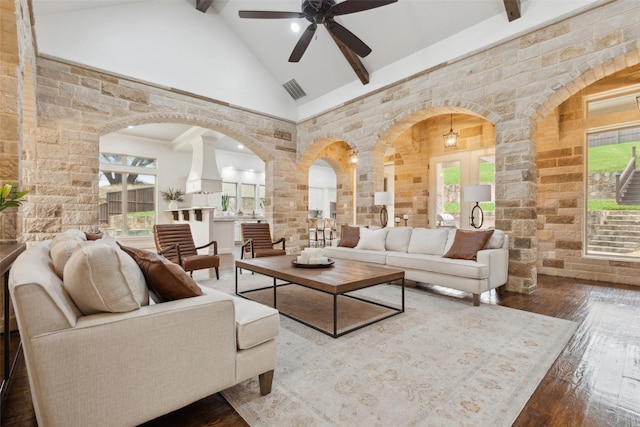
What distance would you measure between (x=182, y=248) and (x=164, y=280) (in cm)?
336

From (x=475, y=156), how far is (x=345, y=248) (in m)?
3.60

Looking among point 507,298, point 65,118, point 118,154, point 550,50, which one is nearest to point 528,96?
point 550,50

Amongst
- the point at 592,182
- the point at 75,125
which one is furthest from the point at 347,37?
the point at 592,182

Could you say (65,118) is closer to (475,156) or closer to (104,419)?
(104,419)

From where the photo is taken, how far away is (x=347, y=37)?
162 inches

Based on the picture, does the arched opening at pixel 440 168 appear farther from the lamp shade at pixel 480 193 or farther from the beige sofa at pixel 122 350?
the beige sofa at pixel 122 350

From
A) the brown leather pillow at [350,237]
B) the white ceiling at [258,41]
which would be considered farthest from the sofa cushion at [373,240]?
the white ceiling at [258,41]

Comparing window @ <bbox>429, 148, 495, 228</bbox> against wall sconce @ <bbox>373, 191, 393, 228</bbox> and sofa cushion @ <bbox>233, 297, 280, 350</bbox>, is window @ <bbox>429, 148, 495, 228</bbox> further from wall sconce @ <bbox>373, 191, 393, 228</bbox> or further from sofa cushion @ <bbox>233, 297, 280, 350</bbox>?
sofa cushion @ <bbox>233, 297, 280, 350</bbox>

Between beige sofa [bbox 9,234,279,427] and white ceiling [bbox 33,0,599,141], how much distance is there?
15.2ft

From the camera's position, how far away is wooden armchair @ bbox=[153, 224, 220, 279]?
405cm

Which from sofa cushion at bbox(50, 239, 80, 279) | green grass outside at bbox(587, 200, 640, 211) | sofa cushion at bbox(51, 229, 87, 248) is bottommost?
sofa cushion at bbox(50, 239, 80, 279)

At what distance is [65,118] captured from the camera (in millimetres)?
4449

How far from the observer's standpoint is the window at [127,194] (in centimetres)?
851

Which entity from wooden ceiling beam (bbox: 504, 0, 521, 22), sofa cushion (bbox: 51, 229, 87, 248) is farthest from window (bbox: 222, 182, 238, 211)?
wooden ceiling beam (bbox: 504, 0, 521, 22)
